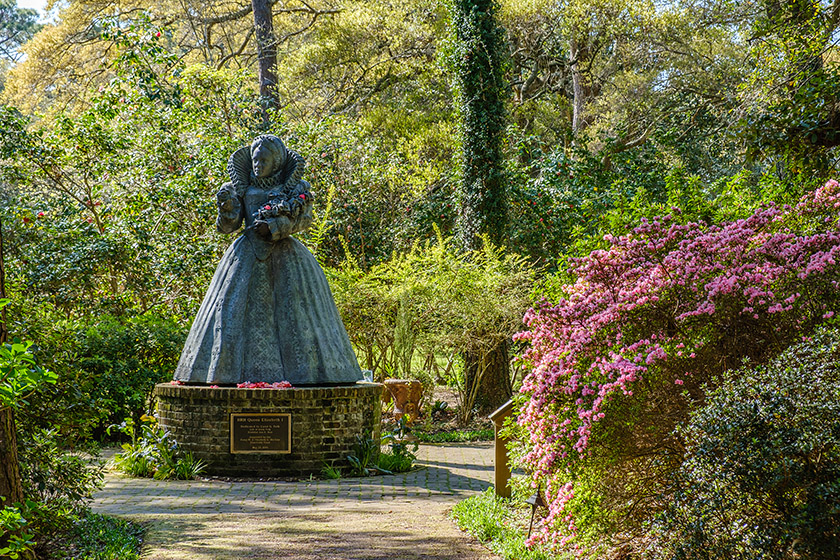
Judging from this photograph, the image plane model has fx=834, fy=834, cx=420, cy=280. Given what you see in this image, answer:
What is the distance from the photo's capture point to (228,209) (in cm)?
984

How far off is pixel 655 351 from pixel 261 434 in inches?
209

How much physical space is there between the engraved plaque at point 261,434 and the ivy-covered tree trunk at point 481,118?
807 centimetres

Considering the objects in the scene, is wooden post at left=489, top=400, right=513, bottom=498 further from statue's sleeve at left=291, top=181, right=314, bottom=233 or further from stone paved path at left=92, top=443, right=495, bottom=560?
statue's sleeve at left=291, top=181, right=314, bottom=233

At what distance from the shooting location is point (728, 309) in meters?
5.09

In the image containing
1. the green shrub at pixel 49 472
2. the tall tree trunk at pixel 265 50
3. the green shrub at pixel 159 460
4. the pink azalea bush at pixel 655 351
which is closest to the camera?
the pink azalea bush at pixel 655 351

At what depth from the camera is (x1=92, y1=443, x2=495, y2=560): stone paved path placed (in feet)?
18.6

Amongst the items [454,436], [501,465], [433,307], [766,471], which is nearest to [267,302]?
[501,465]

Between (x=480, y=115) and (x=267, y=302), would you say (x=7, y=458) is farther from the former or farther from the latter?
(x=480, y=115)

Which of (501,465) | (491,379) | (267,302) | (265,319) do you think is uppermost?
(267,302)

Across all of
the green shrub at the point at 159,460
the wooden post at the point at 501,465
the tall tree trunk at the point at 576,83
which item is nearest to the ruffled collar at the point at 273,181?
the green shrub at the point at 159,460

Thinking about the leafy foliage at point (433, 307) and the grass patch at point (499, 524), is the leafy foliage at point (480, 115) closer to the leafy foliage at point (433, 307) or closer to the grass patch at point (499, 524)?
the leafy foliage at point (433, 307)

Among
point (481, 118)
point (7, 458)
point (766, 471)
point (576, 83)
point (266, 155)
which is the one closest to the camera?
point (766, 471)

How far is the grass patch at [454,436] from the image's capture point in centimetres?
1335

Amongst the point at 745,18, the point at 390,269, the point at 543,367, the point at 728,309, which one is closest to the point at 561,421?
the point at 543,367
